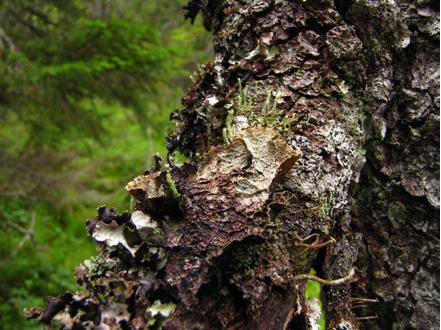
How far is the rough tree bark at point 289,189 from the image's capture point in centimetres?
81

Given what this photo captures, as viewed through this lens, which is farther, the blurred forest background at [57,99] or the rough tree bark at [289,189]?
the blurred forest background at [57,99]

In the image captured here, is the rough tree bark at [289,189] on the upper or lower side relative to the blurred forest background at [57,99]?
lower

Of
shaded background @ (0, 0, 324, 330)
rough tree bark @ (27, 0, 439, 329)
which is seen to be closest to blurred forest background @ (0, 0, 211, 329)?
shaded background @ (0, 0, 324, 330)

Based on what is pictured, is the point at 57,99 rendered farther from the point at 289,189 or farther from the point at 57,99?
the point at 289,189

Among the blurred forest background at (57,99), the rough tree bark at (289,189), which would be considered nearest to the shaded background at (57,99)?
the blurred forest background at (57,99)

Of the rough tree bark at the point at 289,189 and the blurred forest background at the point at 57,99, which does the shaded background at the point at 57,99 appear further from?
the rough tree bark at the point at 289,189

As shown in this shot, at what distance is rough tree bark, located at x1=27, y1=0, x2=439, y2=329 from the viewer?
0.81 m

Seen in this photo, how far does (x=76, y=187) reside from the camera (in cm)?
491

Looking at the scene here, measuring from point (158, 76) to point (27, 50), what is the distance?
145 centimetres

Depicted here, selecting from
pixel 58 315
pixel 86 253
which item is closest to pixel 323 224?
pixel 58 315

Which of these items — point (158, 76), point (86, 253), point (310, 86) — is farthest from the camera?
point (86, 253)

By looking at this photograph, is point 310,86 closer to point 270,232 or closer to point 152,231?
point 270,232

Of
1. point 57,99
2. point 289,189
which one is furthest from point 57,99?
point 289,189

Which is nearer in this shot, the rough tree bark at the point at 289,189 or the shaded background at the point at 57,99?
the rough tree bark at the point at 289,189
